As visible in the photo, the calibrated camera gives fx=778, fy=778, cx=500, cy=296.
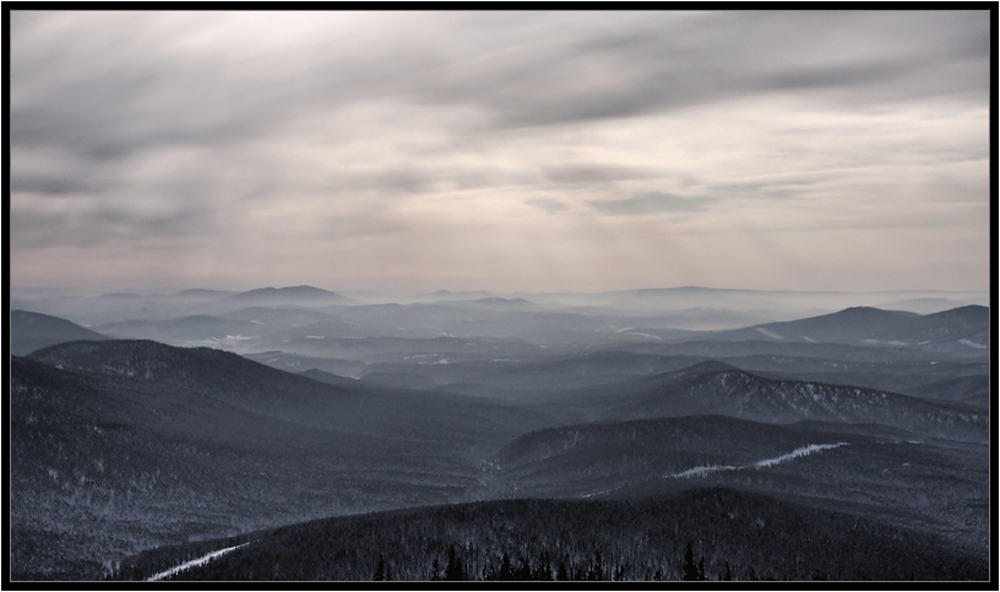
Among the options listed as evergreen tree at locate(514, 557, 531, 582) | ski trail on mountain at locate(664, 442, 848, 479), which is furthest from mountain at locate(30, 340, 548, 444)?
evergreen tree at locate(514, 557, 531, 582)

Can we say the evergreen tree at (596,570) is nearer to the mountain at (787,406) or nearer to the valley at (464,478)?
the valley at (464,478)

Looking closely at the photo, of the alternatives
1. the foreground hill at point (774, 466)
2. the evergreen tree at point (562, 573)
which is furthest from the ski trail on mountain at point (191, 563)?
the foreground hill at point (774, 466)

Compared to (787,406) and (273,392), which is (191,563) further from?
(787,406)

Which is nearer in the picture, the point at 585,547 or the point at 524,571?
the point at 524,571

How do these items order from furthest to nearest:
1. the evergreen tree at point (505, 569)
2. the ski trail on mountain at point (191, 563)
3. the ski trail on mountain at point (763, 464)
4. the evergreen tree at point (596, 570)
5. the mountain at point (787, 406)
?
the mountain at point (787, 406), the ski trail on mountain at point (763, 464), the ski trail on mountain at point (191, 563), the evergreen tree at point (505, 569), the evergreen tree at point (596, 570)

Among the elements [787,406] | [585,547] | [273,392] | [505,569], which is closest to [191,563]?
[505,569]
